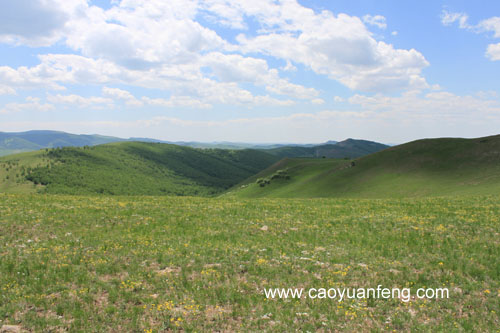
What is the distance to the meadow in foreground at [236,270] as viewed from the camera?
9258mm

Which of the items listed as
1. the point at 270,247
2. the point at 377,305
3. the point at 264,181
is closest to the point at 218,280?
the point at 270,247

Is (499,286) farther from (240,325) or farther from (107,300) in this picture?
(107,300)

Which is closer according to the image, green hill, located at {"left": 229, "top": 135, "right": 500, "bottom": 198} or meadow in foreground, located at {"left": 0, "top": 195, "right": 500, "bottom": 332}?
meadow in foreground, located at {"left": 0, "top": 195, "right": 500, "bottom": 332}

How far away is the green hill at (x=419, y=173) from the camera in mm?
52297

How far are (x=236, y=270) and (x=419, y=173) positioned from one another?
66.4 m

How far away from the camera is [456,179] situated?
181 ft

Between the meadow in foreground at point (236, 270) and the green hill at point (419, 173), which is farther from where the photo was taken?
the green hill at point (419, 173)

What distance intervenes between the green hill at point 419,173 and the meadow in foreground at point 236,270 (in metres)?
→ 34.9

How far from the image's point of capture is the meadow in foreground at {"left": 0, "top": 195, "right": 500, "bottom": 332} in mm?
9258

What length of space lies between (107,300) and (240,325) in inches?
208

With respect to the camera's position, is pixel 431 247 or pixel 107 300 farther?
pixel 431 247

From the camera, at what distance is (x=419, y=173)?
65.1 meters

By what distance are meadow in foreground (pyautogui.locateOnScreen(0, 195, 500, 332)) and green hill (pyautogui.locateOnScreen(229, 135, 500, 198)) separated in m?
34.9

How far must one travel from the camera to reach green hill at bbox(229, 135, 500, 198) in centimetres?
5230
